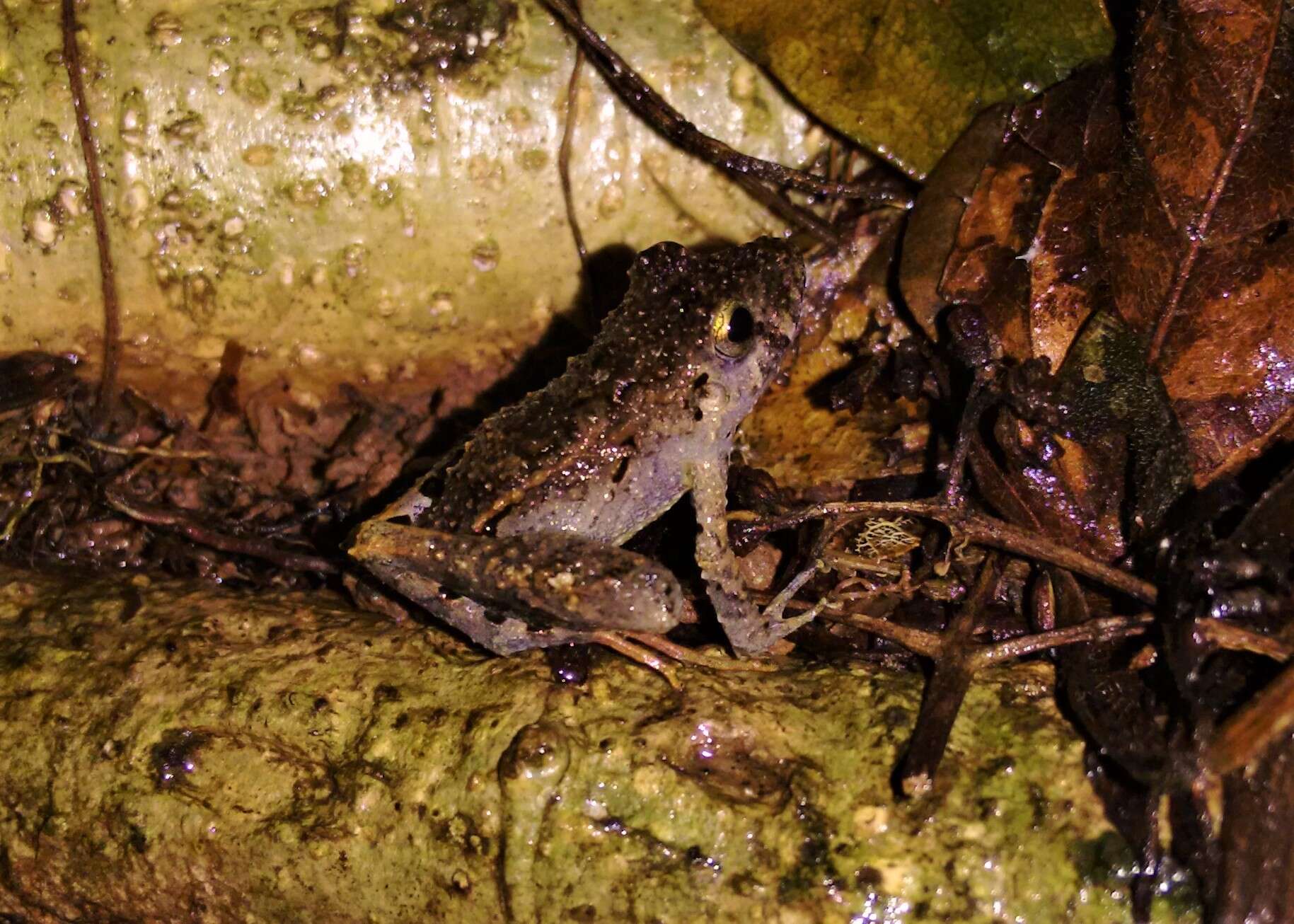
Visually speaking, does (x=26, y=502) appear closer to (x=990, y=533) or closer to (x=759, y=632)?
(x=759, y=632)

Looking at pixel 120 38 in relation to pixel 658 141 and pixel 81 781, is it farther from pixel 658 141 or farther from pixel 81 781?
pixel 81 781

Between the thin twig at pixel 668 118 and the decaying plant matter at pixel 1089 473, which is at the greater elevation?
the thin twig at pixel 668 118

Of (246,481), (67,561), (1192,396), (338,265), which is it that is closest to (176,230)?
(338,265)

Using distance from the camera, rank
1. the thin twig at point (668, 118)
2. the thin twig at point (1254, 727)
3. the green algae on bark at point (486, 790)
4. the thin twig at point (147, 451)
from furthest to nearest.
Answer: the thin twig at point (147, 451) → the thin twig at point (668, 118) → the green algae on bark at point (486, 790) → the thin twig at point (1254, 727)

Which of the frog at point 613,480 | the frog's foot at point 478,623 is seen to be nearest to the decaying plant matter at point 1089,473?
the frog at point 613,480

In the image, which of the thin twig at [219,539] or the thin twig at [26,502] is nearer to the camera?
the thin twig at [219,539]

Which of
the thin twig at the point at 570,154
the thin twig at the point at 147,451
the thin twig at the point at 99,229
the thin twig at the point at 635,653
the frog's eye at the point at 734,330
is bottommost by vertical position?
the thin twig at the point at 635,653

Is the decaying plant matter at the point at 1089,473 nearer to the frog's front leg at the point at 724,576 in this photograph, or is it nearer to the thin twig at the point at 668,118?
the thin twig at the point at 668,118
